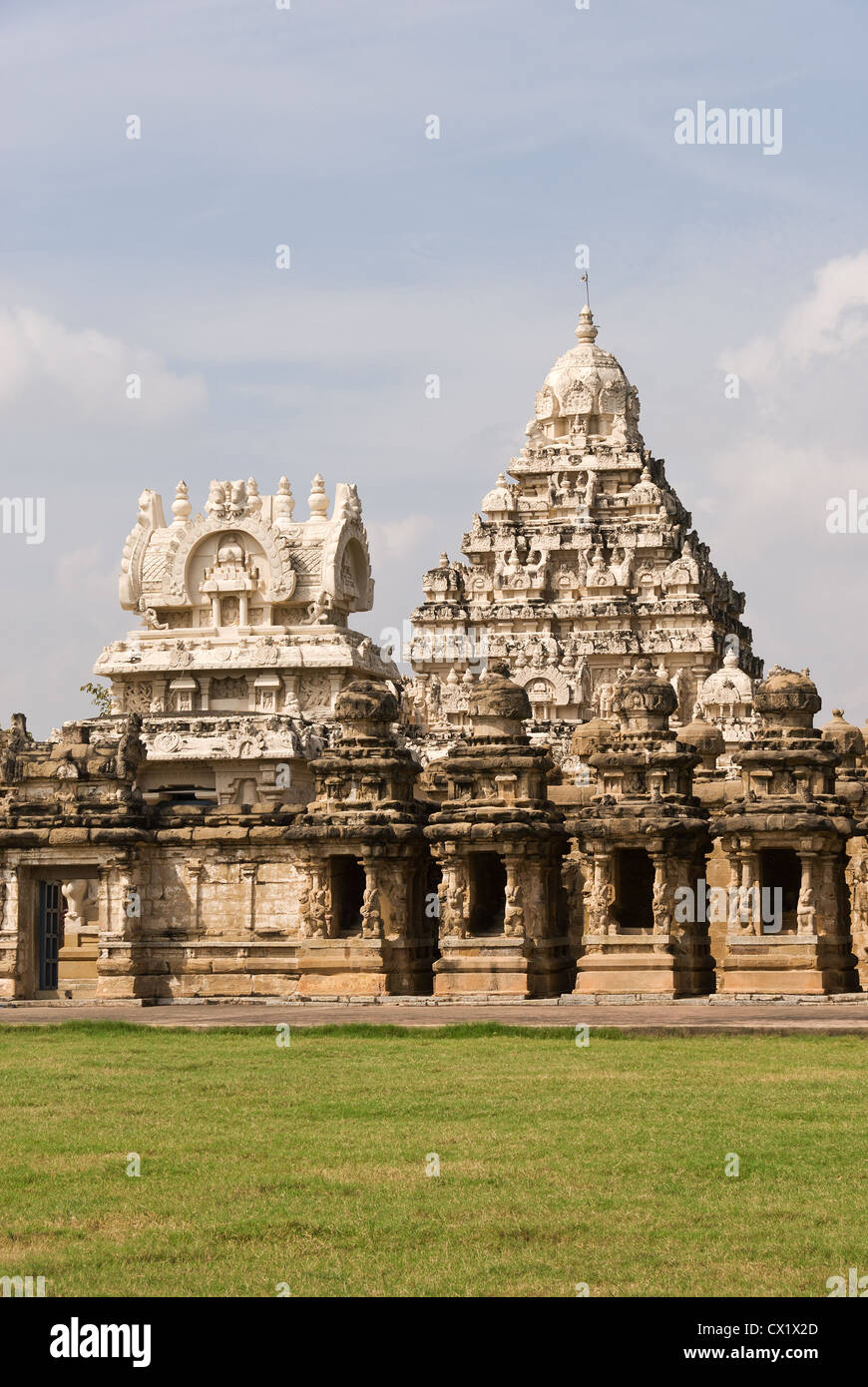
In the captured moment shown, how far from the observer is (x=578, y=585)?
8012 cm

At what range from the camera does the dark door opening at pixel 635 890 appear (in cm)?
3541

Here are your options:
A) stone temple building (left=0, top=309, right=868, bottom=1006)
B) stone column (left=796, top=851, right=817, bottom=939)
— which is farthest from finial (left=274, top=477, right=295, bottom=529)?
stone column (left=796, top=851, right=817, bottom=939)

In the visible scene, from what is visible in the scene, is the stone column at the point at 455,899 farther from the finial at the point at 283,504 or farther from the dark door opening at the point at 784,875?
the finial at the point at 283,504

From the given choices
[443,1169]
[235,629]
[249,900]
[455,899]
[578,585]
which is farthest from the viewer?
[578,585]

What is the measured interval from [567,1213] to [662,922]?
18.6 metres

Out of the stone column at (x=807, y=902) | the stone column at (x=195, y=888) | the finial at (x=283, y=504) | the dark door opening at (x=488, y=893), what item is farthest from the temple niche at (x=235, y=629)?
the stone column at (x=807, y=902)

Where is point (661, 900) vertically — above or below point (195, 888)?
below

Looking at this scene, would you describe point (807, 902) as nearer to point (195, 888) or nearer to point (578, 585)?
point (195, 888)

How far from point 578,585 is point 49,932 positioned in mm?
45016

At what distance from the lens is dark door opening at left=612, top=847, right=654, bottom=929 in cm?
3541

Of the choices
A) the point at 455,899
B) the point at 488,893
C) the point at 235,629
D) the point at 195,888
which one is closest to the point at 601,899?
the point at 455,899

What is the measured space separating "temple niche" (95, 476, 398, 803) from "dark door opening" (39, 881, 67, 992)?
1561 cm

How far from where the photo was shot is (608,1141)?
17891 mm
